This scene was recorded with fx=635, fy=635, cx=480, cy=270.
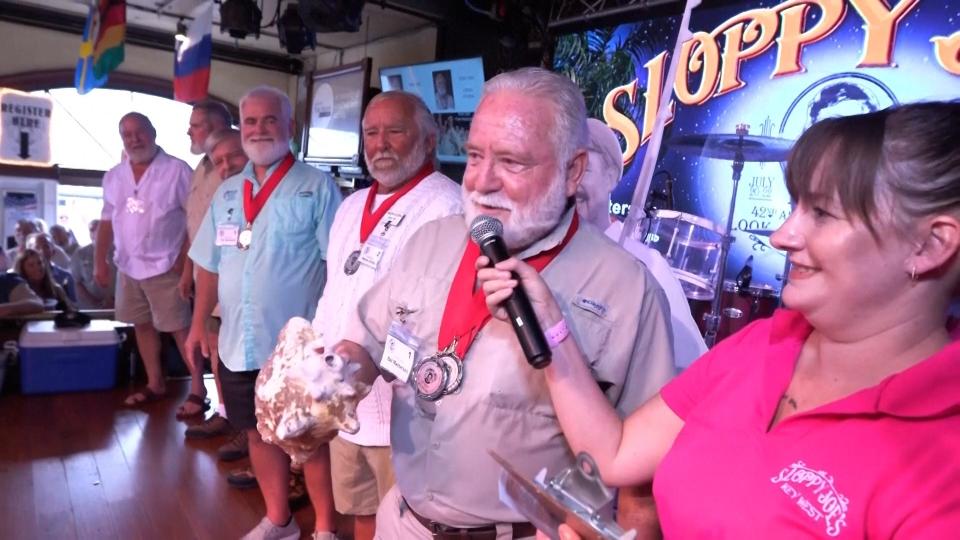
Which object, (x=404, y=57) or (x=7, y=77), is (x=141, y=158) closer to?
(x=404, y=57)

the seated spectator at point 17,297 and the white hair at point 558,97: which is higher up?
the white hair at point 558,97

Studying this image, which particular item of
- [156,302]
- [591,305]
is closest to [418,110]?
[591,305]

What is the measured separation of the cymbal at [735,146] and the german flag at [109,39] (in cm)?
507

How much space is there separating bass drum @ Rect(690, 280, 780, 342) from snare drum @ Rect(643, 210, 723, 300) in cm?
9

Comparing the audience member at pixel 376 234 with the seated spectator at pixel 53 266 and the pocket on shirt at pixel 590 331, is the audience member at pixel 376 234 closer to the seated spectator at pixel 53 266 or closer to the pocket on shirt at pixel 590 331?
the pocket on shirt at pixel 590 331

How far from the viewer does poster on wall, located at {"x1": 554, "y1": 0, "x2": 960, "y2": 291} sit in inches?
121

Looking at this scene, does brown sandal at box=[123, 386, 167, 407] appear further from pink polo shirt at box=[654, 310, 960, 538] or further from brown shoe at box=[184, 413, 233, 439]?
pink polo shirt at box=[654, 310, 960, 538]

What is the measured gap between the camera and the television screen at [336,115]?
277 inches

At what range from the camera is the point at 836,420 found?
820 mm

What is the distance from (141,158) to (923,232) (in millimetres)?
4526

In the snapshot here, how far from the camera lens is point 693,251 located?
3.76m

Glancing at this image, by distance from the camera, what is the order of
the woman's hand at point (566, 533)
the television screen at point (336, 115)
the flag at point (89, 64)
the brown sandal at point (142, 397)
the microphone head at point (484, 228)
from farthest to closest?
the television screen at point (336, 115)
the flag at point (89, 64)
the brown sandal at point (142, 397)
the microphone head at point (484, 228)
the woman's hand at point (566, 533)

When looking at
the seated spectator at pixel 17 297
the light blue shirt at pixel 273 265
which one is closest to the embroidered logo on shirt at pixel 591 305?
the light blue shirt at pixel 273 265

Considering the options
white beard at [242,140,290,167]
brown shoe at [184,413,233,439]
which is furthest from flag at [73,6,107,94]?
white beard at [242,140,290,167]
